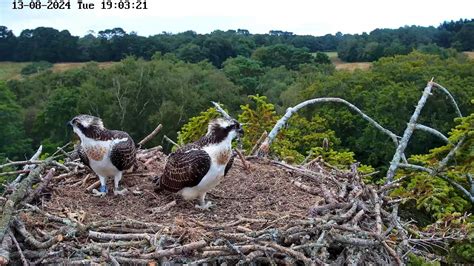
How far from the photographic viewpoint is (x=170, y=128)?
30.5m

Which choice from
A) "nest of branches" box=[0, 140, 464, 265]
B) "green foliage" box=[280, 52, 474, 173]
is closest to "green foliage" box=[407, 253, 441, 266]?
"nest of branches" box=[0, 140, 464, 265]

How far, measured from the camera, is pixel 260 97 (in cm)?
973

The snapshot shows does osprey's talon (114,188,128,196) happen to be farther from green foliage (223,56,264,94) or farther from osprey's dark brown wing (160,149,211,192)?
green foliage (223,56,264,94)

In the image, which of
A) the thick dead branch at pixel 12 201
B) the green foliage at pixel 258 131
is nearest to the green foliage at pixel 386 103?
the green foliage at pixel 258 131

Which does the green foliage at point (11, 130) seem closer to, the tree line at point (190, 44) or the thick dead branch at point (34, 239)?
the tree line at point (190, 44)

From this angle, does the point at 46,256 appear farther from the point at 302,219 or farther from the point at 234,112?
the point at 234,112

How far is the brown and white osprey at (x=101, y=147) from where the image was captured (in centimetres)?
579

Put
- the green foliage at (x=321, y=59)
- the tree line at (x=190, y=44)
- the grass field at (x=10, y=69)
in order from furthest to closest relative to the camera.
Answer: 1. the green foliage at (x=321, y=59)
2. the tree line at (x=190, y=44)
3. the grass field at (x=10, y=69)

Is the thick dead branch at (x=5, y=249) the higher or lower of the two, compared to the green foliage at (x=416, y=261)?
higher

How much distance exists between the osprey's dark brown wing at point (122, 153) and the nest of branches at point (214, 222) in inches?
13.9

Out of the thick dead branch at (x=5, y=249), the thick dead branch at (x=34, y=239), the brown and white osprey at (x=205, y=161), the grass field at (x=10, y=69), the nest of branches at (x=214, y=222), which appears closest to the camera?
the thick dead branch at (x=5, y=249)

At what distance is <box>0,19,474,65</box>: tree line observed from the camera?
1962 inches

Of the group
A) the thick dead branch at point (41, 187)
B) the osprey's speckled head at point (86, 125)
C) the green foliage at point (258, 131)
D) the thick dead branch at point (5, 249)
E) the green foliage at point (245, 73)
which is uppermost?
the osprey's speckled head at point (86, 125)

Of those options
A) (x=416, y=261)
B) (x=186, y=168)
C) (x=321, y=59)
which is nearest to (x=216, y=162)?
(x=186, y=168)
